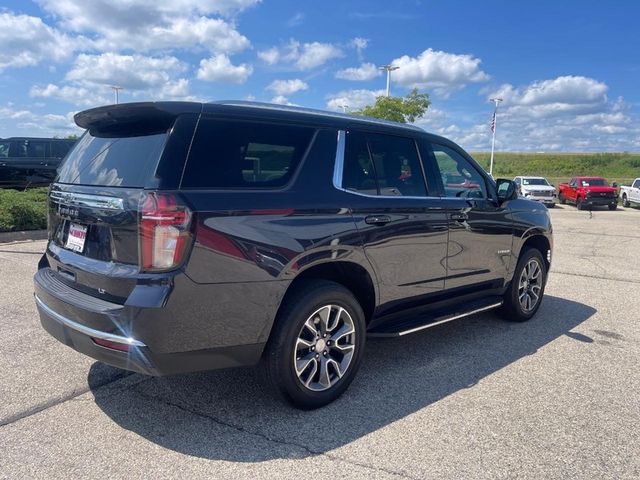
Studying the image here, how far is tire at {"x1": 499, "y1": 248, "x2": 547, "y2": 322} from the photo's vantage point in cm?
542

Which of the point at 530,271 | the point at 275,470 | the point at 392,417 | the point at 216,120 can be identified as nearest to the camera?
the point at 275,470

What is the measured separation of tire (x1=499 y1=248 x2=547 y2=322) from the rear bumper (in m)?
3.26

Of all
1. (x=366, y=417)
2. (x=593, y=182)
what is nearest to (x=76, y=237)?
(x=366, y=417)

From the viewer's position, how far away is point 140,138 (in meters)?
3.09

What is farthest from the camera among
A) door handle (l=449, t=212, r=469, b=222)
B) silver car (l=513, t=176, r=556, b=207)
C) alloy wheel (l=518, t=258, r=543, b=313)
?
silver car (l=513, t=176, r=556, b=207)

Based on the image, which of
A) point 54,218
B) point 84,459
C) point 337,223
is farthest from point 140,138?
point 84,459

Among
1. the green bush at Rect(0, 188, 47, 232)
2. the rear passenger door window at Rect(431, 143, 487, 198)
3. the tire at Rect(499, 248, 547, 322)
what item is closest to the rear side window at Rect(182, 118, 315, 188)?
the rear passenger door window at Rect(431, 143, 487, 198)

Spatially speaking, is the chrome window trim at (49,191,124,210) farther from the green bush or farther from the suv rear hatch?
the green bush

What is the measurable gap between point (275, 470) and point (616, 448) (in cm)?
200

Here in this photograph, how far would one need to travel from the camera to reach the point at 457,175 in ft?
15.5

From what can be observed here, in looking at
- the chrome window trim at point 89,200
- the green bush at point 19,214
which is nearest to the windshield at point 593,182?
the green bush at point 19,214

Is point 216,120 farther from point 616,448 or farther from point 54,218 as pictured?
point 616,448

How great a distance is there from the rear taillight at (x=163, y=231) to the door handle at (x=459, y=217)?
8.10 feet

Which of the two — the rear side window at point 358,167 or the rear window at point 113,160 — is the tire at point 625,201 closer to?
the rear side window at point 358,167
